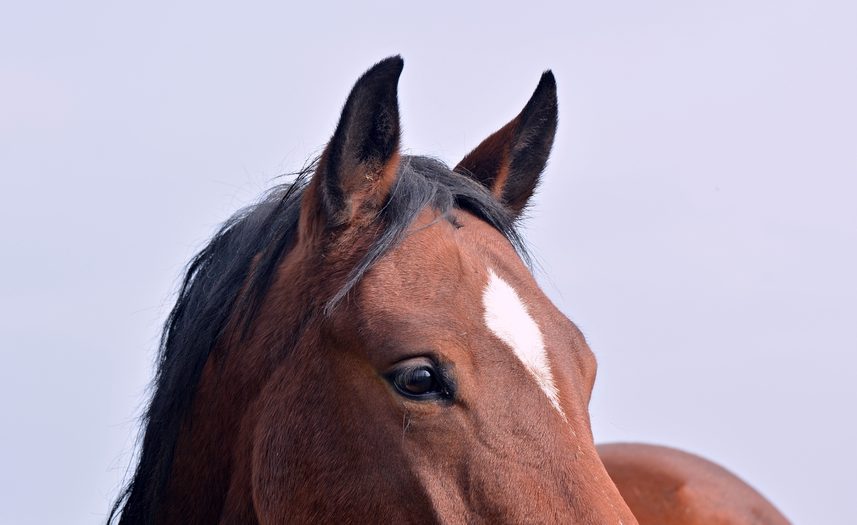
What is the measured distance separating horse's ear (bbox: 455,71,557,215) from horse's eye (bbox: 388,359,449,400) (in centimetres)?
114

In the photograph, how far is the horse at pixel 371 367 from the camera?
8.91 ft

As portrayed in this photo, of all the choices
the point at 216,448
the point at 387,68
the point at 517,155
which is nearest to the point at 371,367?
the point at 216,448

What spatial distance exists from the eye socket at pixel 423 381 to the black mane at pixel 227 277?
0.43m

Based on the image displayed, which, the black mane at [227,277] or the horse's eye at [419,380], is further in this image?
the black mane at [227,277]

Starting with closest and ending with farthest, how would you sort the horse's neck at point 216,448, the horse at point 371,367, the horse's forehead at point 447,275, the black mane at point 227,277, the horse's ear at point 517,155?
the horse at point 371,367, the horse's forehead at point 447,275, the horse's neck at point 216,448, the black mane at point 227,277, the horse's ear at point 517,155

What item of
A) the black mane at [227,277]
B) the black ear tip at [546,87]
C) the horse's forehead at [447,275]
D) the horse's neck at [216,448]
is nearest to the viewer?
the horse's forehead at [447,275]

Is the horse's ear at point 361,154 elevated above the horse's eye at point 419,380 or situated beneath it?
elevated above

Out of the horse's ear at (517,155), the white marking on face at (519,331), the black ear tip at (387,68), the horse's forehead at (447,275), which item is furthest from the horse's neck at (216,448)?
the horse's ear at (517,155)

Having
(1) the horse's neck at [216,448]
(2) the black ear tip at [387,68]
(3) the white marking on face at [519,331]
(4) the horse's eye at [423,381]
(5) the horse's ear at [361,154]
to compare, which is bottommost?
(1) the horse's neck at [216,448]

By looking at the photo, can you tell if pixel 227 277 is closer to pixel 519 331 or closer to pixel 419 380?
pixel 419 380

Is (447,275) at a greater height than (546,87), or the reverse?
(546,87)

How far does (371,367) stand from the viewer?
2.87 metres

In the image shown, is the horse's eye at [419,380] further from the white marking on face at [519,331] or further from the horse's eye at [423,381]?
the white marking on face at [519,331]

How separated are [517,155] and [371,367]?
127 centimetres
